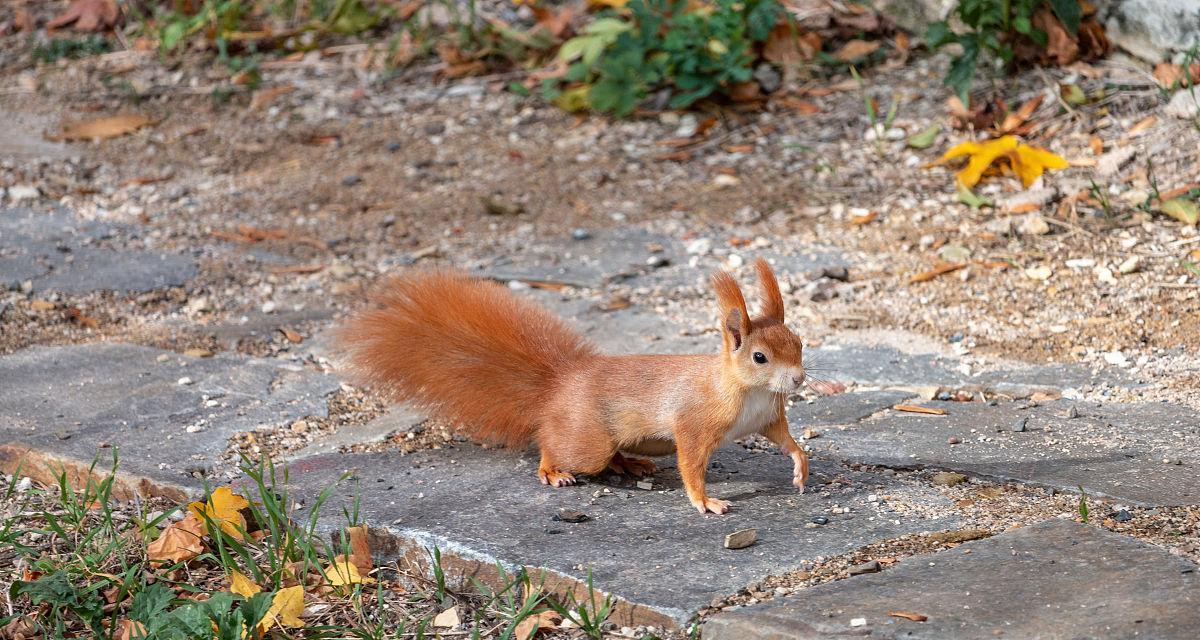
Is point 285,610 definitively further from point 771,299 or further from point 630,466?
point 771,299

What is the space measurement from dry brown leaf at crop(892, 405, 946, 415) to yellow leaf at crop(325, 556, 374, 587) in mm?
1421

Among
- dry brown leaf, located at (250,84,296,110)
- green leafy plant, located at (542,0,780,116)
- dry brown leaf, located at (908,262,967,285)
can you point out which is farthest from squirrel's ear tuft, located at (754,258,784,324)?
dry brown leaf, located at (250,84,296,110)

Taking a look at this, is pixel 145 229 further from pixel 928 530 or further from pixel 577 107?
pixel 928 530

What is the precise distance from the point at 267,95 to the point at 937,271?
3.86m

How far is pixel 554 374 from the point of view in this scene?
115 inches

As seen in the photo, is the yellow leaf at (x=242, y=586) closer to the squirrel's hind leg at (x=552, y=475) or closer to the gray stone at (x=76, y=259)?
the squirrel's hind leg at (x=552, y=475)

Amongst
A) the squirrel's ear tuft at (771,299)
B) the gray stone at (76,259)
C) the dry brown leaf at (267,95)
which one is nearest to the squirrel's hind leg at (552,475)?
the squirrel's ear tuft at (771,299)

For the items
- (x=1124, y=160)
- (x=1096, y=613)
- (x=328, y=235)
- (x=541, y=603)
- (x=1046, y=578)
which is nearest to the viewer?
(x=1096, y=613)

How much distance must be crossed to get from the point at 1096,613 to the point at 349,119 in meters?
5.00

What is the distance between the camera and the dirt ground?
405cm

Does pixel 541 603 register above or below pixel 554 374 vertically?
below

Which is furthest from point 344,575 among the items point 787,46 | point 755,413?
point 787,46

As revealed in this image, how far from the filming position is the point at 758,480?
2.93 m

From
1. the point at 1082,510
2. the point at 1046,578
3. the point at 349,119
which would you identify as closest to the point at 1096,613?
the point at 1046,578
